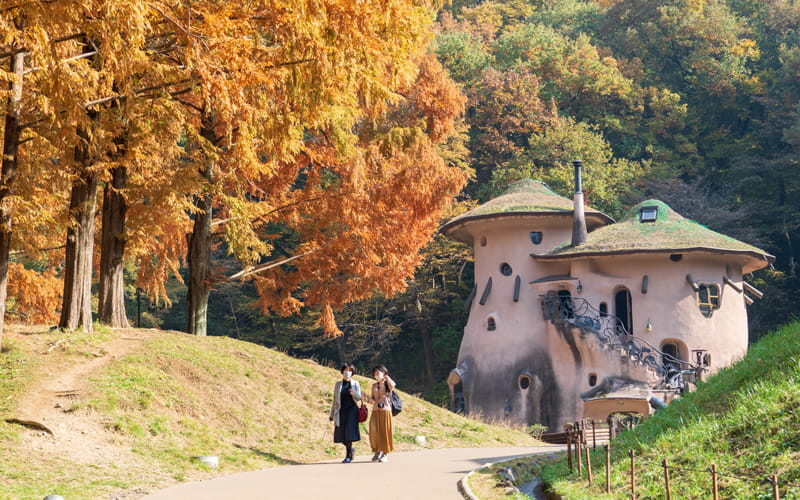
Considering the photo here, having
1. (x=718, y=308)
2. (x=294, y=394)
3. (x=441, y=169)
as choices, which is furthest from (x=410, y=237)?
(x=718, y=308)

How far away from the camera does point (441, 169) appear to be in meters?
25.0

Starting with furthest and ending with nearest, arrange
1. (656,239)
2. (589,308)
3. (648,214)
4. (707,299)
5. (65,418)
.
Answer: (648,214)
(589,308)
(707,299)
(656,239)
(65,418)

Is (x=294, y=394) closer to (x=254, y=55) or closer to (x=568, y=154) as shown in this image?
(x=254, y=55)

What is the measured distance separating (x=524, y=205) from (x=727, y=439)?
80.4 ft

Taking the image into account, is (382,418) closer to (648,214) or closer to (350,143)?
(350,143)

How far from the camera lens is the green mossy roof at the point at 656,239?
32.5 meters

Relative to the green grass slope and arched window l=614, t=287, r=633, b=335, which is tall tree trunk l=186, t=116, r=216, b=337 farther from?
arched window l=614, t=287, r=633, b=335

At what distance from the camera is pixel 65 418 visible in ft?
45.4

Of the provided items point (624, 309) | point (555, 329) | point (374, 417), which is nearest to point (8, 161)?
point (374, 417)

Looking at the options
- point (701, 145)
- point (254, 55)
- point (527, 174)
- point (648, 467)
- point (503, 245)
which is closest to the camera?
point (648, 467)

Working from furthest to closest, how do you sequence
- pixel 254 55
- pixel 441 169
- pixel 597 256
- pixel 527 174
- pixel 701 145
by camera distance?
pixel 701 145
pixel 527 174
pixel 597 256
pixel 441 169
pixel 254 55

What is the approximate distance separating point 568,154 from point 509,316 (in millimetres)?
12530

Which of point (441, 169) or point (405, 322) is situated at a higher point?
point (441, 169)

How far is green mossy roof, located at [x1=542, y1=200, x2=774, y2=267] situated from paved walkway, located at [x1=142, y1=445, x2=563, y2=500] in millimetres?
18659
